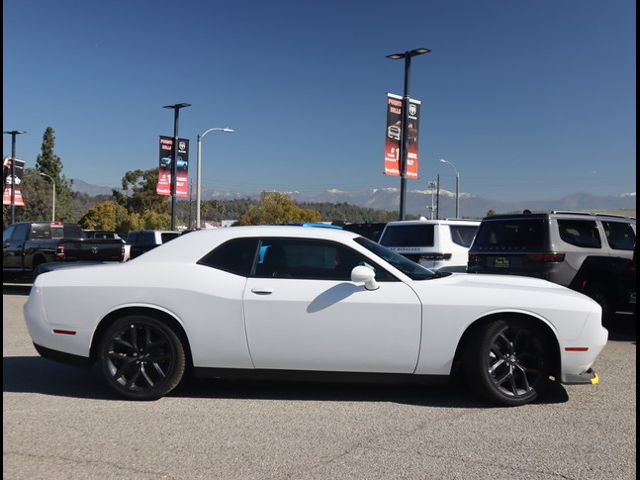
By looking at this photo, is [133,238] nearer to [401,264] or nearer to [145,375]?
[145,375]

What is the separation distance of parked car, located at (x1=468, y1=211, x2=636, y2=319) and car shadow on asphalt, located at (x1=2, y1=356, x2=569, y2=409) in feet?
11.0

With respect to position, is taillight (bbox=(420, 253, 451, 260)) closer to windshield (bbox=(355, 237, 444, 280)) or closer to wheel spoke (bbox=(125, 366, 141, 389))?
windshield (bbox=(355, 237, 444, 280))

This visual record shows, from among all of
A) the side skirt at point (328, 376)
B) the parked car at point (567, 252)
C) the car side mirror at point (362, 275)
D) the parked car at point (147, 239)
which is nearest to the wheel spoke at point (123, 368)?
the side skirt at point (328, 376)

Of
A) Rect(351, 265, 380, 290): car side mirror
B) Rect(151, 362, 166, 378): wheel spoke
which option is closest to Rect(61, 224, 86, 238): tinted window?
Rect(151, 362, 166, 378): wheel spoke

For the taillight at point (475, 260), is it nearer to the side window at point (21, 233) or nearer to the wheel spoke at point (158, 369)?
the wheel spoke at point (158, 369)

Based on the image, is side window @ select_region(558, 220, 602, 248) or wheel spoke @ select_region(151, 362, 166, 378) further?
side window @ select_region(558, 220, 602, 248)

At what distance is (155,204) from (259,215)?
24.3 metres

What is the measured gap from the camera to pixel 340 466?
12.3 ft

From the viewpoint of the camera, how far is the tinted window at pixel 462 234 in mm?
11807

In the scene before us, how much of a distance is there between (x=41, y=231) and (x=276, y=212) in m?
61.9

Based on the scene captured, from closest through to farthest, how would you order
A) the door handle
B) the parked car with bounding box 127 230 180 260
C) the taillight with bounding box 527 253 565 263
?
→ the door handle → the taillight with bounding box 527 253 565 263 → the parked car with bounding box 127 230 180 260

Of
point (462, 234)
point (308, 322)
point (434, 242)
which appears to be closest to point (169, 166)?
point (462, 234)

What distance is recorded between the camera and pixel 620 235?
957 centimetres

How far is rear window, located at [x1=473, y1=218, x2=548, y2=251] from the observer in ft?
28.9
